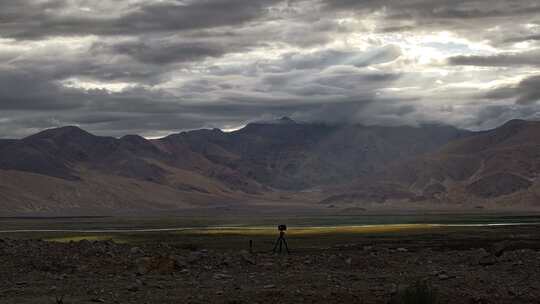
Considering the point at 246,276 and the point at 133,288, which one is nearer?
the point at 133,288

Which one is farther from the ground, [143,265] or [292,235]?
[143,265]

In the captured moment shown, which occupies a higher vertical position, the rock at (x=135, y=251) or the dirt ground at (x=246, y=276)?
the rock at (x=135, y=251)

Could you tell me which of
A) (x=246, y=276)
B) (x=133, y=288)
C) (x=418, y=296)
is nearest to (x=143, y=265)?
(x=246, y=276)

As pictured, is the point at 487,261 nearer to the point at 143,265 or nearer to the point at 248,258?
the point at 248,258

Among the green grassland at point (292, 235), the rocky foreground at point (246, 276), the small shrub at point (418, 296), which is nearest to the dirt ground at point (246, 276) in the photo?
the rocky foreground at point (246, 276)

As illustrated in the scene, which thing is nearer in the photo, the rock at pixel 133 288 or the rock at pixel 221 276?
the rock at pixel 133 288

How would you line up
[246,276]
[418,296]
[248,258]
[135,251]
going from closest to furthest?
1. [418,296]
2. [246,276]
3. [248,258]
4. [135,251]

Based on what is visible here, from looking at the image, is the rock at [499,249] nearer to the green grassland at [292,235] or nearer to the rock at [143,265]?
the rock at [143,265]

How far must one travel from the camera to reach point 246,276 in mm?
31250

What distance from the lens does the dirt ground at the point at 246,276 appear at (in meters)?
25.6

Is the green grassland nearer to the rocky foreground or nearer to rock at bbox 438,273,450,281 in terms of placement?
Answer: the rocky foreground

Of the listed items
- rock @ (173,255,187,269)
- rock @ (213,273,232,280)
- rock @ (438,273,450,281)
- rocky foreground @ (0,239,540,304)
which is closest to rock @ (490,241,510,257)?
rocky foreground @ (0,239,540,304)

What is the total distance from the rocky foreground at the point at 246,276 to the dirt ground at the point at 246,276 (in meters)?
0.03

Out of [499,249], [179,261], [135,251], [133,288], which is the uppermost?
[135,251]
